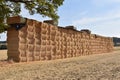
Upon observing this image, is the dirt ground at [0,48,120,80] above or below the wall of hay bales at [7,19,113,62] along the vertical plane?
below

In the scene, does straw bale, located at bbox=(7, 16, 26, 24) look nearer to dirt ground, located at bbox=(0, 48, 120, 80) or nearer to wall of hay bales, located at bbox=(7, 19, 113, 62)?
wall of hay bales, located at bbox=(7, 19, 113, 62)

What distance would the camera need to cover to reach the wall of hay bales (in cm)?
1817

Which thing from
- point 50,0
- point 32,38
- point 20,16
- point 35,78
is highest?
point 50,0

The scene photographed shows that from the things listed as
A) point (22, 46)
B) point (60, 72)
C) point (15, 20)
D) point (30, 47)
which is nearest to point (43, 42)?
point (30, 47)

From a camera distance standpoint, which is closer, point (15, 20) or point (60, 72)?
point (60, 72)

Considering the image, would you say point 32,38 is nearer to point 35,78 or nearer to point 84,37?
point 35,78

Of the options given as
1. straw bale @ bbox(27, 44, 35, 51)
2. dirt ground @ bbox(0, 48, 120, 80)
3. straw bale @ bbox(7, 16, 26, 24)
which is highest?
straw bale @ bbox(7, 16, 26, 24)

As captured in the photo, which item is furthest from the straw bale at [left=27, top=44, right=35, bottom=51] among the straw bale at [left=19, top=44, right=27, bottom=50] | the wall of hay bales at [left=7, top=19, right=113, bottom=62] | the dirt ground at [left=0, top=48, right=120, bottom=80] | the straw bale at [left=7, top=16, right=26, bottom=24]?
the dirt ground at [left=0, top=48, right=120, bottom=80]

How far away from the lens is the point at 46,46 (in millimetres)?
21844

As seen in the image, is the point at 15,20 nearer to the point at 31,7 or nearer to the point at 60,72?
the point at 31,7

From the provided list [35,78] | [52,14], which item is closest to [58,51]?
[52,14]

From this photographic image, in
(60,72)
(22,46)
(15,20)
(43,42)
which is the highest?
(15,20)

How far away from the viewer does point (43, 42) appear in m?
21.4

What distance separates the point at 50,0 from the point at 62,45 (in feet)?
25.5
